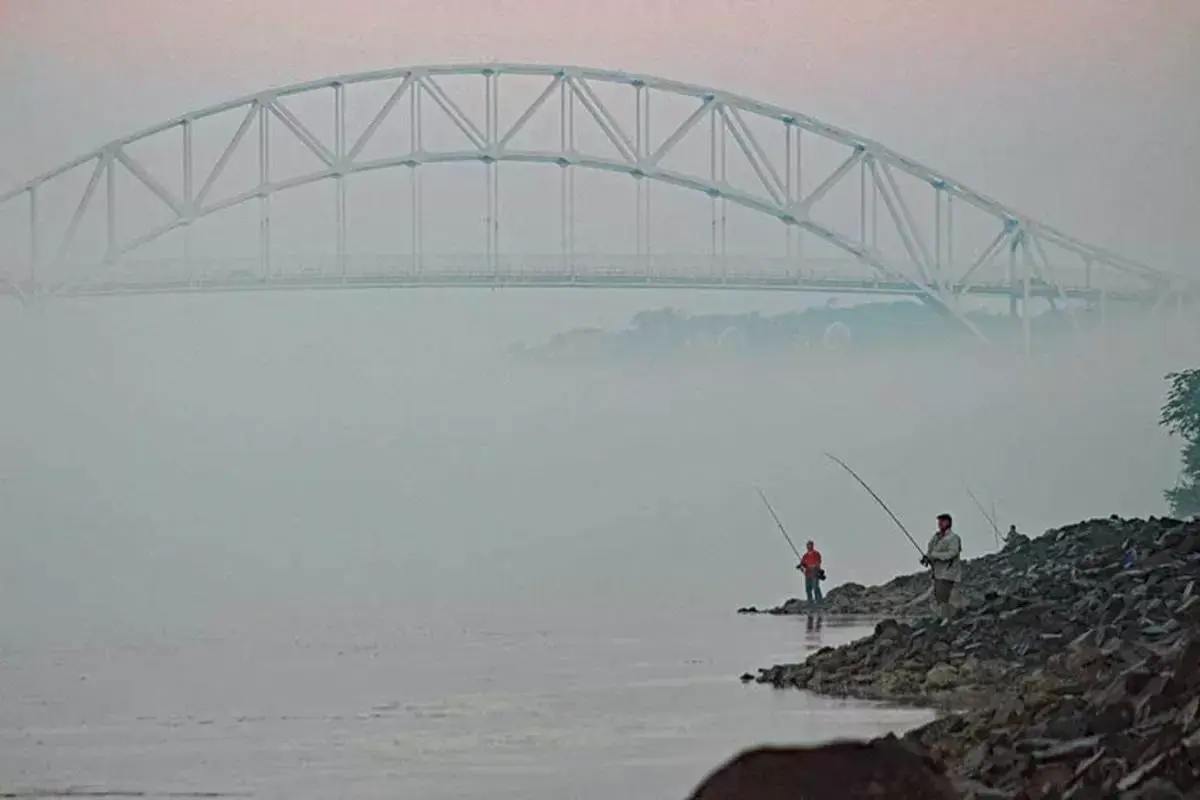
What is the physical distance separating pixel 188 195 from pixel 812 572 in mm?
2245

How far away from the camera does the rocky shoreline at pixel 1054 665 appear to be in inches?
A: 190

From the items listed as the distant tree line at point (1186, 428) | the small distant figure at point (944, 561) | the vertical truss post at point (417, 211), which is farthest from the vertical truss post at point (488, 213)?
the distant tree line at point (1186, 428)

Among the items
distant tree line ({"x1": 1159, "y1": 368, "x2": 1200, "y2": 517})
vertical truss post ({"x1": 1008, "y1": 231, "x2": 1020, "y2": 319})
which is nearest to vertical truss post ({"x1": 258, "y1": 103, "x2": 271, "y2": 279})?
vertical truss post ({"x1": 1008, "y1": 231, "x2": 1020, "y2": 319})

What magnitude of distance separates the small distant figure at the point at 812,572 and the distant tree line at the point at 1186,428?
1113 mm

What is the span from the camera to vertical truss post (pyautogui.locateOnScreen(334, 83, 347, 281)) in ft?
23.1

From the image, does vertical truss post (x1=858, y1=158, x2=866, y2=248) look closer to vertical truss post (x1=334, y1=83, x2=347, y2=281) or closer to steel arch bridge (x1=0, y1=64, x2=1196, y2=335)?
steel arch bridge (x1=0, y1=64, x2=1196, y2=335)

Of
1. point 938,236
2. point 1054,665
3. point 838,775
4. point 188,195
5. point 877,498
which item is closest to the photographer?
point 838,775

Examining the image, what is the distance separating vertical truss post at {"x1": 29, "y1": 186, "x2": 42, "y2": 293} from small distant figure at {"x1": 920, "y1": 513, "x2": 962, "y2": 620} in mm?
2837

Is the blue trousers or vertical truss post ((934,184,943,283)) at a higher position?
vertical truss post ((934,184,943,283))

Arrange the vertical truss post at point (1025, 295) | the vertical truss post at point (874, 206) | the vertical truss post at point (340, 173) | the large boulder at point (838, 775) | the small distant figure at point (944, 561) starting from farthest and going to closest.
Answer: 1. the vertical truss post at point (1025, 295)
2. the vertical truss post at point (874, 206)
3. the vertical truss post at point (340, 173)
4. the small distant figure at point (944, 561)
5. the large boulder at point (838, 775)

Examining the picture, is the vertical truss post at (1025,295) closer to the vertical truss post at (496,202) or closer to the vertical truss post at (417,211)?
the vertical truss post at (496,202)

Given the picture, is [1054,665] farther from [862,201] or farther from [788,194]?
[788,194]

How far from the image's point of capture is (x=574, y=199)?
7230 millimetres

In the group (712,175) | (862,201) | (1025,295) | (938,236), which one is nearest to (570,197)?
(712,175)
